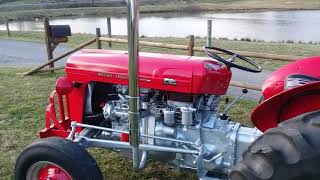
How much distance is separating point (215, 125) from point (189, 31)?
16750 mm

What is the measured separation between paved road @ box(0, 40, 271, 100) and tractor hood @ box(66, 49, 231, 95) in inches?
158

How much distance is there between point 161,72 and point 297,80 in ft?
3.21

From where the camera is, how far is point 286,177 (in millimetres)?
1812

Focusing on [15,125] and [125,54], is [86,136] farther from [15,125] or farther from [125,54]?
[15,125]

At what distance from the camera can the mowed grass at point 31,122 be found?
372cm

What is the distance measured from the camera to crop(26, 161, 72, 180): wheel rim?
9.61 ft

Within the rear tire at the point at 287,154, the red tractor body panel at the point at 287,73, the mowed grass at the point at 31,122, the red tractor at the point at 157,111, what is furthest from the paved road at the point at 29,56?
the rear tire at the point at 287,154

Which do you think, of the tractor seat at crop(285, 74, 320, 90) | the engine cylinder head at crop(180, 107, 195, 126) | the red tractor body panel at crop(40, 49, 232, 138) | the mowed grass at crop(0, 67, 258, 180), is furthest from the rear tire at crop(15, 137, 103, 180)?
the tractor seat at crop(285, 74, 320, 90)

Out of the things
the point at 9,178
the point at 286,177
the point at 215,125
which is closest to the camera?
the point at 286,177

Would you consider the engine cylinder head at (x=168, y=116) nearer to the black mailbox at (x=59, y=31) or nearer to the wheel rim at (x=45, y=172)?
the wheel rim at (x=45, y=172)

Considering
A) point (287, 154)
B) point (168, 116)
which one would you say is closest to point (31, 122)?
point (168, 116)

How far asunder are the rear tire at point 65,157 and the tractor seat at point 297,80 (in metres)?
1.35

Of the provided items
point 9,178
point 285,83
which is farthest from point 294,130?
point 9,178

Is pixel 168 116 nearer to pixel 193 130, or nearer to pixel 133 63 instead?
pixel 193 130
